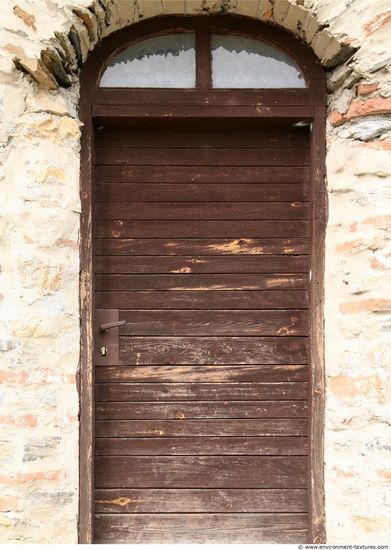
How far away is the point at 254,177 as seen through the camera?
2.68 meters

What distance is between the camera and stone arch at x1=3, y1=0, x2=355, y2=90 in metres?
2.34

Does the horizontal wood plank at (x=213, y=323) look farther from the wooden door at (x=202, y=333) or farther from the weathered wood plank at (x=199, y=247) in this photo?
the weathered wood plank at (x=199, y=247)

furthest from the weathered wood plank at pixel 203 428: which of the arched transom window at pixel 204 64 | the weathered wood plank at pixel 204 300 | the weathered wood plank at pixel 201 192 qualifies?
the arched transom window at pixel 204 64

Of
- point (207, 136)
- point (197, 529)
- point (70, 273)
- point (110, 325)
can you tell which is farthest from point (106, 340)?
point (207, 136)

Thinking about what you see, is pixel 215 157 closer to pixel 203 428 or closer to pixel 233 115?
pixel 233 115

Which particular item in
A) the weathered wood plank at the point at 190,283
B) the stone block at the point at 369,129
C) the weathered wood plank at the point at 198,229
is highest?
the stone block at the point at 369,129

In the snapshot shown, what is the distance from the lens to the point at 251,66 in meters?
2.62

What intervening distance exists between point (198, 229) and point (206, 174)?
269mm

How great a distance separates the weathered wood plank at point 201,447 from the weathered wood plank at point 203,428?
0.03m

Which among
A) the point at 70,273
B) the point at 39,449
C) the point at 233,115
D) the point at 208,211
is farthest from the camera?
the point at 208,211

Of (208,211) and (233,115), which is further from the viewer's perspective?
(208,211)

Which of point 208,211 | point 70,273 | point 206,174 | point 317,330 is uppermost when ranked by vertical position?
point 206,174

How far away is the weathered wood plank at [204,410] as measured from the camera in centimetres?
262

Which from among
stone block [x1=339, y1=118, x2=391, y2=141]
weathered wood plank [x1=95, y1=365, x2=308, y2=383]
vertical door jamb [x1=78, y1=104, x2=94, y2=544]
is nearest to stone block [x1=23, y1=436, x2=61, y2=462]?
vertical door jamb [x1=78, y1=104, x2=94, y2=544]
